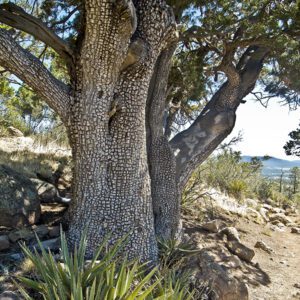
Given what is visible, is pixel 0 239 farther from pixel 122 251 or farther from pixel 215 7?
pixel 215 7

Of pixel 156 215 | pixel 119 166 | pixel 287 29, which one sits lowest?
pixel 156 215

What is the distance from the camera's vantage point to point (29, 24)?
12.7 ft

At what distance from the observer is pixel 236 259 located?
5.63 meters

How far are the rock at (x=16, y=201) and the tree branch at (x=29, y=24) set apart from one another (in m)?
2.23

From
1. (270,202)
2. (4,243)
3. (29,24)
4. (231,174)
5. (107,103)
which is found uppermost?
(29,24)

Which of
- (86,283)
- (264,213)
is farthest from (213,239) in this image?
(264,213)

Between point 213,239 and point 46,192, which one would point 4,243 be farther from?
point 213,239

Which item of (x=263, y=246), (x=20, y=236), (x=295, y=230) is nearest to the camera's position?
(x=20, y=236)

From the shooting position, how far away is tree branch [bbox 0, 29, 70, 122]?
11.1 feet

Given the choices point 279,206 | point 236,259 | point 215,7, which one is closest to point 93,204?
point 236,259

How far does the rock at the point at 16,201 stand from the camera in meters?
4.54

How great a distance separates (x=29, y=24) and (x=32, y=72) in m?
0.76

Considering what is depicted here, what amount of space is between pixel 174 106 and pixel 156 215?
306 cm

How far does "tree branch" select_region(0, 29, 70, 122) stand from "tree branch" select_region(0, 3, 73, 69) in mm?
394
